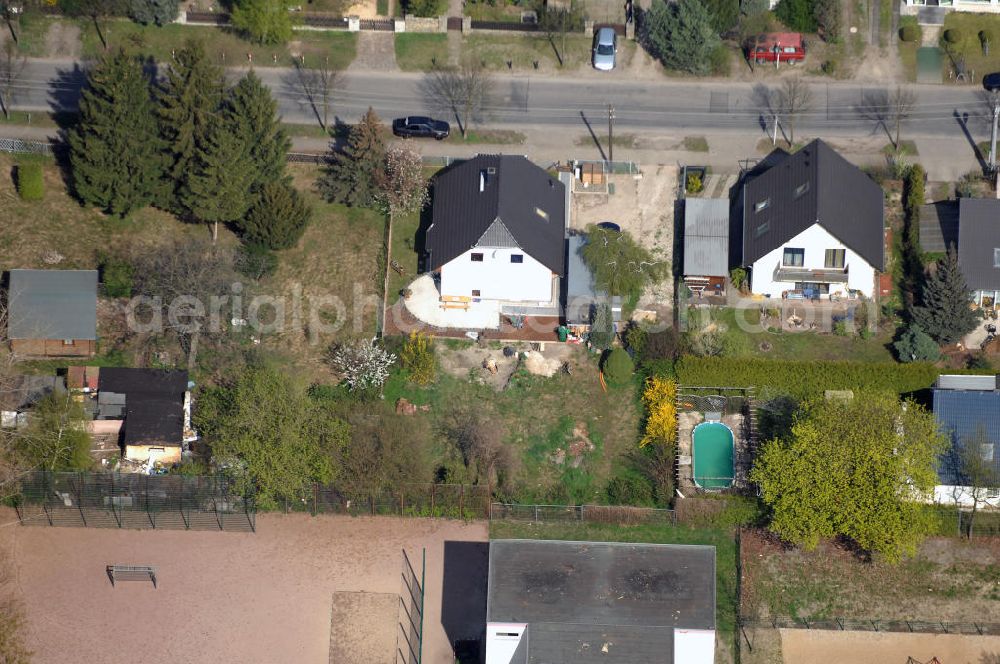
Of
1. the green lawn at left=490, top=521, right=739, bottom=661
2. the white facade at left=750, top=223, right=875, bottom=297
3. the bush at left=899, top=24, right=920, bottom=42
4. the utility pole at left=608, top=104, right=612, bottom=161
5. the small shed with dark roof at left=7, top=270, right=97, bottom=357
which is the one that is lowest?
the green lawn at left=490, top=521, right=739, bottom=661

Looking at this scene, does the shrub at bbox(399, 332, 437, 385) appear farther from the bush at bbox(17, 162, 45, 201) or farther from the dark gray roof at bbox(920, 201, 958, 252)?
the dark gray roof at bbox(920, 201, 958, 252)

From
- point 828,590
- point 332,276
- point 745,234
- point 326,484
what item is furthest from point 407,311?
point 828,590

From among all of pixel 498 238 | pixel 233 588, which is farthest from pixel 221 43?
pixel 233 588

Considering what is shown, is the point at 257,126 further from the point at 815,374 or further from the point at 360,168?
the point at 815,374

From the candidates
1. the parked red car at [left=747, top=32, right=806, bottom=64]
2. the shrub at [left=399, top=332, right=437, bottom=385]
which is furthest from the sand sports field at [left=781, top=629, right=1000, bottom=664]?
the parked red car at [left=747, top=32, right=806, bottom=64]

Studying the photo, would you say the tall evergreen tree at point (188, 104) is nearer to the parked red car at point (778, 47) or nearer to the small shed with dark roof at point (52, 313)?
the small shed with dark roof at point (52, 313)

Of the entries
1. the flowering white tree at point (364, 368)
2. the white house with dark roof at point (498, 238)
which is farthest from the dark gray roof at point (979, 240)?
the flowering white tree at point (364, 368)

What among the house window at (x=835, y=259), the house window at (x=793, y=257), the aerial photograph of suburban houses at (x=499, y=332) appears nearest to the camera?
the aerial photograph of suburban houses at (x=499, y=332)

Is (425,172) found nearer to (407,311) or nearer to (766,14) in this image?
(407,311)
